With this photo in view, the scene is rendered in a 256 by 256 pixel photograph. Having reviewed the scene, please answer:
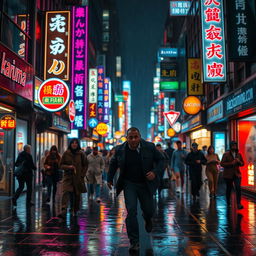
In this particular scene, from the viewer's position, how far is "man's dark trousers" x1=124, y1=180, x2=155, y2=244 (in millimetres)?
6020

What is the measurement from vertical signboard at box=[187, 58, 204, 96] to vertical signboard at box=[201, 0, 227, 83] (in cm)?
626

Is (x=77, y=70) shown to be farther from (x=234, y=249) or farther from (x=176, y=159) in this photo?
(x=234, y=249)

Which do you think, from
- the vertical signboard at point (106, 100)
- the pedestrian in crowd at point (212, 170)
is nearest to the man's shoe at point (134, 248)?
the pedestrian in crowd at point (212, 170)

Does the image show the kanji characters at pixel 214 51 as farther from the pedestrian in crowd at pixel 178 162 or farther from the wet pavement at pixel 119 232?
the wet pavement at pixel 119 232

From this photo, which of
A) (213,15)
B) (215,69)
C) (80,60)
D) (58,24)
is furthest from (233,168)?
(80,60)

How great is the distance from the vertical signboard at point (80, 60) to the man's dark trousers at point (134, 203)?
21.0 meters

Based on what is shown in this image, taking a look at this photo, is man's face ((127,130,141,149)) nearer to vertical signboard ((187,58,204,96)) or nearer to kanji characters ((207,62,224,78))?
kanji characters ((207,62,224,78))

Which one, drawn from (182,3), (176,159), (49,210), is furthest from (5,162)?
(182,3)

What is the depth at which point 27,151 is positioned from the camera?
1187 centimetres

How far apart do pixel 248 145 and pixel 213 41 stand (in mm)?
4671

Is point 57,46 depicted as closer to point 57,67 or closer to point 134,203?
point 57,67

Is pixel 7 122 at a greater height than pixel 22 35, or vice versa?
pixel 22 35

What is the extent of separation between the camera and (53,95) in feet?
51.8

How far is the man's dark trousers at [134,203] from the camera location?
6020 millimetres
